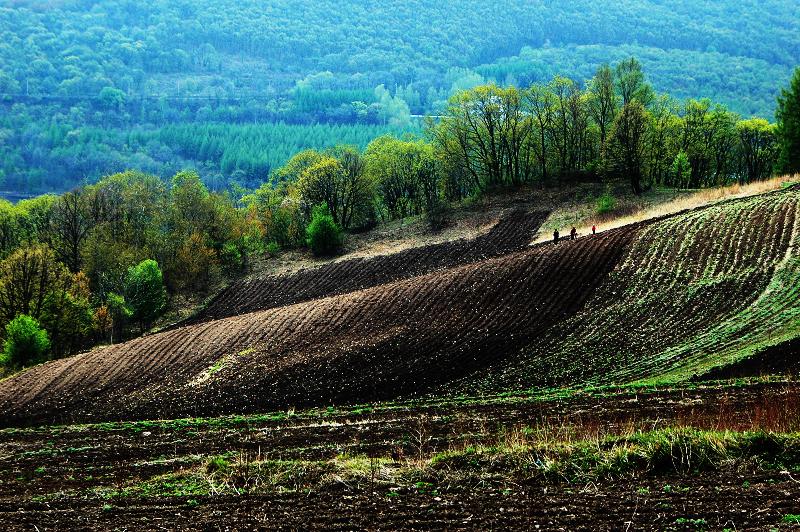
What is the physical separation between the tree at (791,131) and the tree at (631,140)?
43.4 ft

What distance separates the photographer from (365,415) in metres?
29.4

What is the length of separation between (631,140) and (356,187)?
30633 mm

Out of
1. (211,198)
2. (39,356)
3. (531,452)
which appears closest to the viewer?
(531,452)

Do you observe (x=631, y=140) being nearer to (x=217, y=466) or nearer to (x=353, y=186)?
(x=353, y=186)

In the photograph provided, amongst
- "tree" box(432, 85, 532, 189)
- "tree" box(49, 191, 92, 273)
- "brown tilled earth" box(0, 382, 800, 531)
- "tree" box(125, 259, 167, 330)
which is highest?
"tree" box(432, 85, 532, 189)

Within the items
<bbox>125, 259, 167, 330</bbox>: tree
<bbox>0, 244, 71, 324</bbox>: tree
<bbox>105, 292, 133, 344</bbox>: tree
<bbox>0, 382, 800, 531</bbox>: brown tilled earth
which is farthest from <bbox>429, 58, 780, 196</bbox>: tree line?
<bbox>0, 382, 800, 531</bbox>: brown tilled earth

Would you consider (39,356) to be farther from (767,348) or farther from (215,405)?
(767,348)

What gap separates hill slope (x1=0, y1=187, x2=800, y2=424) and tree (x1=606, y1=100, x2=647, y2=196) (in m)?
21.7

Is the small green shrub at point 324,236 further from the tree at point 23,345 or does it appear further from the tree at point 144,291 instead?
the tree at point 23,345

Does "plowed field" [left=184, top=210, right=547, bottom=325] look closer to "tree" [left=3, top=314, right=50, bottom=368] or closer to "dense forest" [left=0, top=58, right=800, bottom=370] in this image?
"dense forest" [left=0, top=58, right=800, bottom=370]

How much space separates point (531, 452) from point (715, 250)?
27692 millimetres

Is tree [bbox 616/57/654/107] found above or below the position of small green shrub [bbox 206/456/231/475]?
above

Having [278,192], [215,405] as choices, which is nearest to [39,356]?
[215,405]

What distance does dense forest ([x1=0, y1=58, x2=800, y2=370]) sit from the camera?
6288cm
